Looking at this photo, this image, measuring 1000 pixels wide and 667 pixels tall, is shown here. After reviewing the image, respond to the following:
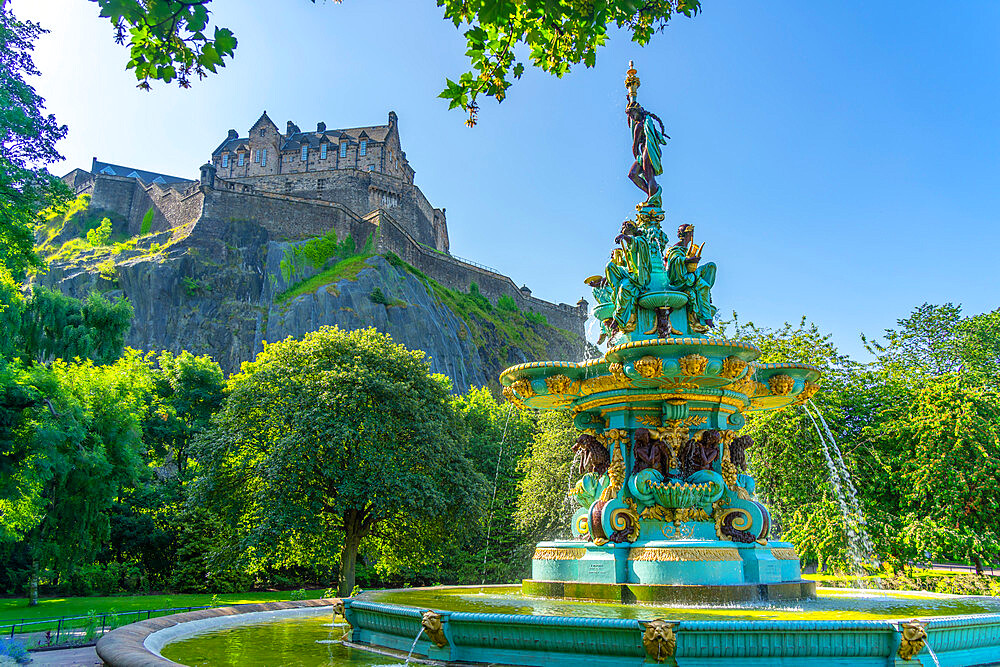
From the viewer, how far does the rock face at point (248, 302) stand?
54.5 m

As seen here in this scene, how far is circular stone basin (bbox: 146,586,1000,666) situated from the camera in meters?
5.14

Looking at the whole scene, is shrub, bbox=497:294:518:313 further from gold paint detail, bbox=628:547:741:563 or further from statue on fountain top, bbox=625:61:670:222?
gold paint detail, bbox=628:547:741:563

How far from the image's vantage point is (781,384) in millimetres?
10031

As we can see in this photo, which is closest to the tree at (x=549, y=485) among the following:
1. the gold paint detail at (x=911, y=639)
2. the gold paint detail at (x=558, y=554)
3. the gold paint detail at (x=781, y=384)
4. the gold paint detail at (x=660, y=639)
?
the gold paint detail at (x=781, y=384)

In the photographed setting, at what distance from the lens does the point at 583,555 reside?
28.4 feet

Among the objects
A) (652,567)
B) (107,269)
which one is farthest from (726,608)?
(107,269)

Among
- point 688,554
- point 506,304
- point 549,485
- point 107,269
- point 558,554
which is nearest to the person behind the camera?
point 688,554

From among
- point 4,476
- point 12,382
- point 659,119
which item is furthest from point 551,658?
point 4,476

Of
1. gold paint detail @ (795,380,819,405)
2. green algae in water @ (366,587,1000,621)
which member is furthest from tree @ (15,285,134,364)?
gold paint detail @ (795,380,819,405)

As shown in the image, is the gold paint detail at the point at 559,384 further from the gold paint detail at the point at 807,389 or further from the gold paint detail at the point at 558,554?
the gold paint detail at the point at 807,389

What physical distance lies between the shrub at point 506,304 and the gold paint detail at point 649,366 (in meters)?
65.0

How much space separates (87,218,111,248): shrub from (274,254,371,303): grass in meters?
16.8

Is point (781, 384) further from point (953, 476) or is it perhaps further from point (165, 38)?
point (953, 476)

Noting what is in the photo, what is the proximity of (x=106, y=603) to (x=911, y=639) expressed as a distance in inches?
922
